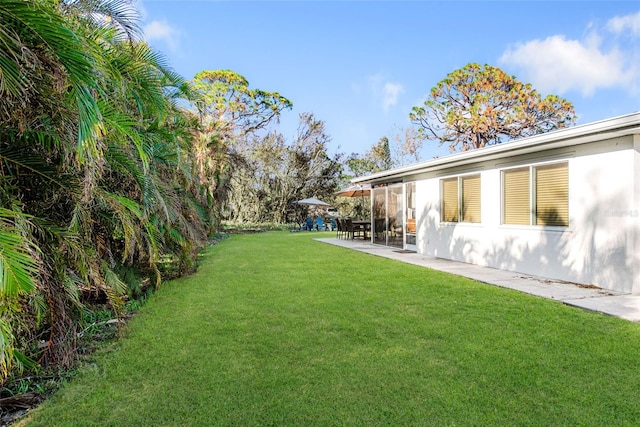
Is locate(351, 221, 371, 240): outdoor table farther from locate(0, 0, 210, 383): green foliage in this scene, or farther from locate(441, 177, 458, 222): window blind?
locate(0, 0, 210, 383): green foliage

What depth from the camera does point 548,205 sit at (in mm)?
7523

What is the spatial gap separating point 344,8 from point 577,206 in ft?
40.6

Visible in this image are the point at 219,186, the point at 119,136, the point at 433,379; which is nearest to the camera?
the point at 433,379

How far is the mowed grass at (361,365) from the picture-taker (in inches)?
105

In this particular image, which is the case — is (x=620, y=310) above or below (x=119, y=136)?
below

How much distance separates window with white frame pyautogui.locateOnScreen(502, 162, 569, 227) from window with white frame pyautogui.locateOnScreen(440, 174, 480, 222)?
906 millimetres

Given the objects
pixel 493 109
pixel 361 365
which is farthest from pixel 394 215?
pixel 493 109

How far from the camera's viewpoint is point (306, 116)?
28594mm

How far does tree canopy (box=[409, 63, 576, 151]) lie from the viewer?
2858 centimetres

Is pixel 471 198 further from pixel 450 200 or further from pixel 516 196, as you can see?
pixel 516 196

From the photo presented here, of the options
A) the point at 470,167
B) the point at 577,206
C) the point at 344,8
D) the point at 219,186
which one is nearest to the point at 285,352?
the point at 577,206

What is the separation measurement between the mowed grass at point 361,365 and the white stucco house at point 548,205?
184cm

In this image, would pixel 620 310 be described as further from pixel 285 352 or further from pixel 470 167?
pixel 470 167

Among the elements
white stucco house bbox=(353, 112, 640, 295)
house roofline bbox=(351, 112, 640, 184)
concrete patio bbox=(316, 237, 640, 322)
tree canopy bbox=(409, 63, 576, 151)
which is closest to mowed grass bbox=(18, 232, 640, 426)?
concrete patio bbox=(316, 237, 640, 322)
